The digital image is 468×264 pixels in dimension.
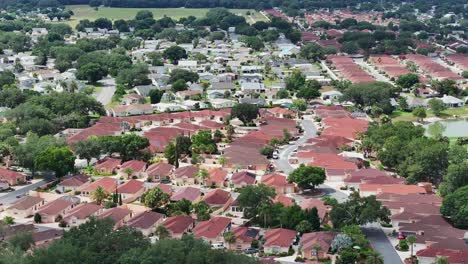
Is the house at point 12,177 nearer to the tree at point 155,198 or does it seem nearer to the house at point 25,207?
the house at point 25,207

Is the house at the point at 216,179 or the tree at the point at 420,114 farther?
the tree at the point at 420,114

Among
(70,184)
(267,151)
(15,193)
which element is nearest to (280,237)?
(70,184)

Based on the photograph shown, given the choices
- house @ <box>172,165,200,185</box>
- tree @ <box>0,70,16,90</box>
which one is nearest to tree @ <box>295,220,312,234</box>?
house @ <box>172,165,200,185</box>

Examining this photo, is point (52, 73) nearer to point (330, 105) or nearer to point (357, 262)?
point (330, 105)

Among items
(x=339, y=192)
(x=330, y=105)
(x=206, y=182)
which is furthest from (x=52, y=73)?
(x=339, y=192)

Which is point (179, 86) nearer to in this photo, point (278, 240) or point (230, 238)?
point (230, 238)

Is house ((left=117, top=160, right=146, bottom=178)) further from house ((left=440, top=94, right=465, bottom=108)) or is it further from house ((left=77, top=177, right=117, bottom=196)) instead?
house ((left=440, top=94, right=465, bottom=108))

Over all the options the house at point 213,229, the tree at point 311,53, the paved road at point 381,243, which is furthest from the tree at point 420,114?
the tree at point 311,53
